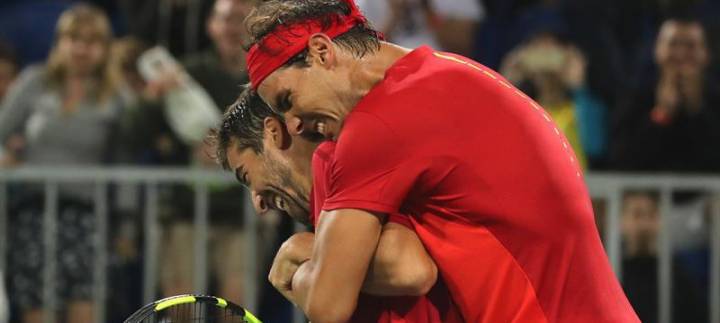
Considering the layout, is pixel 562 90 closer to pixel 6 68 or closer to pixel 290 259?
pixel 6 68

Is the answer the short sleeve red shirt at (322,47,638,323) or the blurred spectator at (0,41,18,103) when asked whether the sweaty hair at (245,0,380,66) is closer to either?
the short sleeve red shirt at (322,47,638,323)

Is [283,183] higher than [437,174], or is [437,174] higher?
[437,174]

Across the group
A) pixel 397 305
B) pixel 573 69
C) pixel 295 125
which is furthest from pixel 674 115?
pixel 295 125

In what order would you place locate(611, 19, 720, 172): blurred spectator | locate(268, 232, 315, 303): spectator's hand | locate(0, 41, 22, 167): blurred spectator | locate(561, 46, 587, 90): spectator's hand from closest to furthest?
1. locate(268, 232, 315, 303): spectator's hand
2. locate(611, 19, 720, 172): blurred spectator
3. locate(561, 46, 587, 90): spectator's hand
4. locate(0, 41, 22, 167): blurred spectator

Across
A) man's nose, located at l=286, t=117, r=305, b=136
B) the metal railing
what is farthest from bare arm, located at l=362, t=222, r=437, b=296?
the metal railing

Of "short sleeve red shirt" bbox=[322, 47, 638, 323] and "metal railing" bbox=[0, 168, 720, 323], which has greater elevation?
"short sleeve red shirt" bbox=[322, 47, 638, 323]

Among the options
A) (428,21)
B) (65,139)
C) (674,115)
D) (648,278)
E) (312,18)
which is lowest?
(648,278)

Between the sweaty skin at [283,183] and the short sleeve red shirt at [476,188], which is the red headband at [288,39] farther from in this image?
the sweaty skin at [283,183]

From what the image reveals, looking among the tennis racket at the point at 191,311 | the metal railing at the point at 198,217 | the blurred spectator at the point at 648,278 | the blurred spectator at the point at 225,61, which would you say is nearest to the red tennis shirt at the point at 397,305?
the tennis racket at the point at 191,311

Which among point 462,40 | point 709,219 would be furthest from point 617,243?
point 462,40

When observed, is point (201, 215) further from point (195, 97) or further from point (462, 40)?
point (462, 40)

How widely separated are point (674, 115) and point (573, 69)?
77 centimetres

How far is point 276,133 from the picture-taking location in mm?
3654

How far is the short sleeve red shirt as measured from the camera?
3.23 m
